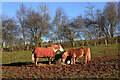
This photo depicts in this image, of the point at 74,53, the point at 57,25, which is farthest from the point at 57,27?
the point at 74,53

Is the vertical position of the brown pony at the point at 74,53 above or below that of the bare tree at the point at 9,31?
below

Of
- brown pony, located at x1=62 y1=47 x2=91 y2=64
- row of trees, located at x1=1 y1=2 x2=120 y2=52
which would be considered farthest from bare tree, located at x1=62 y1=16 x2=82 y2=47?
brown pony, located at x1=62 y1=47 x2=91 y2=64

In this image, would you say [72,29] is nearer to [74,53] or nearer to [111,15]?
[111,15]

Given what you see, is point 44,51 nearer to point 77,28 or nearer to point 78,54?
point 78,54

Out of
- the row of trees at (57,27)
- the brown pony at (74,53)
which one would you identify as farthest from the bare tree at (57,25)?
the brown pony at (74,53)

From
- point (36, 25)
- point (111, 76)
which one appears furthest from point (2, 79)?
point (36, 25)

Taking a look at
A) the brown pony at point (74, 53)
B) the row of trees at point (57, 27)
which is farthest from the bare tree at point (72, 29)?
the brown pony at point (74, 53)

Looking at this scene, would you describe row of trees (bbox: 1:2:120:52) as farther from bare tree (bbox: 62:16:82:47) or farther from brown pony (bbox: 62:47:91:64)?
brown pony (bbox: 62:47:91:64)

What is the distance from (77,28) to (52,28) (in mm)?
6727

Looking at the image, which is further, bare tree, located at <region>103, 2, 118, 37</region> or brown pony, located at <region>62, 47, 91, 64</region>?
bare tree, located at <region>103, 2, 118, 37</region>

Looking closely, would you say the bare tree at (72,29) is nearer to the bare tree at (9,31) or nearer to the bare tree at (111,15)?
the bare tree at (111,15)

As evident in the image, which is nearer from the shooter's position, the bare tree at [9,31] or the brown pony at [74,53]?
the brown pony at [74,53]

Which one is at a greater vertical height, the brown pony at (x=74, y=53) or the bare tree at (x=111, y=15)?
the bare tree at (x=111, y=15)

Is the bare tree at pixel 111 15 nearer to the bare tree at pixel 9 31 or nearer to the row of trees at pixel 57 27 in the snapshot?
the row of trees at pixel 57 27
